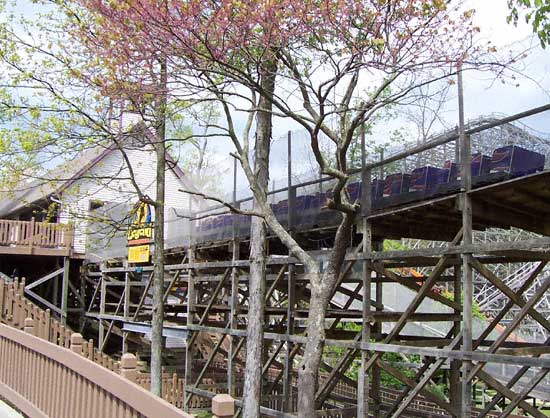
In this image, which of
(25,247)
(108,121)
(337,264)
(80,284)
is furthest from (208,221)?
(80,284)

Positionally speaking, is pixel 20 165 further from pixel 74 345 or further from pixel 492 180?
pixel 492 180

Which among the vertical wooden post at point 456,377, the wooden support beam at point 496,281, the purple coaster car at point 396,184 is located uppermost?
the purple coaster car at point 396,184

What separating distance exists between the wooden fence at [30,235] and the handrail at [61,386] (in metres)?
14.5

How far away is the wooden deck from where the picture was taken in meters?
22.6

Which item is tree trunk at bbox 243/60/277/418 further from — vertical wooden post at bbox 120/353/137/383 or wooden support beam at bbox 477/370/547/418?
vertical wooden post at bbox 120/353/137/383

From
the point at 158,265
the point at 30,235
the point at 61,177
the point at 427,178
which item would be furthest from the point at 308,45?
the point at 30,235

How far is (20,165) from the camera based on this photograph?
13.2 metres

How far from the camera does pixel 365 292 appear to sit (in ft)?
32.4

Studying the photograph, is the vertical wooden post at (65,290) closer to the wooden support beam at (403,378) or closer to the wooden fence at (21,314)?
the wooden fence at (21,314)

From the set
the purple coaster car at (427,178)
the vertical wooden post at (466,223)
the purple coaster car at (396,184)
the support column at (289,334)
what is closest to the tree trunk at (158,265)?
the support column at (289,334)

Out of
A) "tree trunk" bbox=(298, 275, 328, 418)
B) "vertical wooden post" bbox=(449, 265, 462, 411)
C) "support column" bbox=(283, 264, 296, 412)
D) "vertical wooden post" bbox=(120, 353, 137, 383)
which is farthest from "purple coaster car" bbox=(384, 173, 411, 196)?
"vertical wooden post" bbox=(120, 353, 137, 383)

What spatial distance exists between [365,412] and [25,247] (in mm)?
16877

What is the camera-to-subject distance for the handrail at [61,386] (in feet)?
14.7

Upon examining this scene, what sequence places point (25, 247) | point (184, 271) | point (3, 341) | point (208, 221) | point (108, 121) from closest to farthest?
point (3, 341) → point (108, 121) → point (208, 221) → point (184, 271) → point (25, 247)
